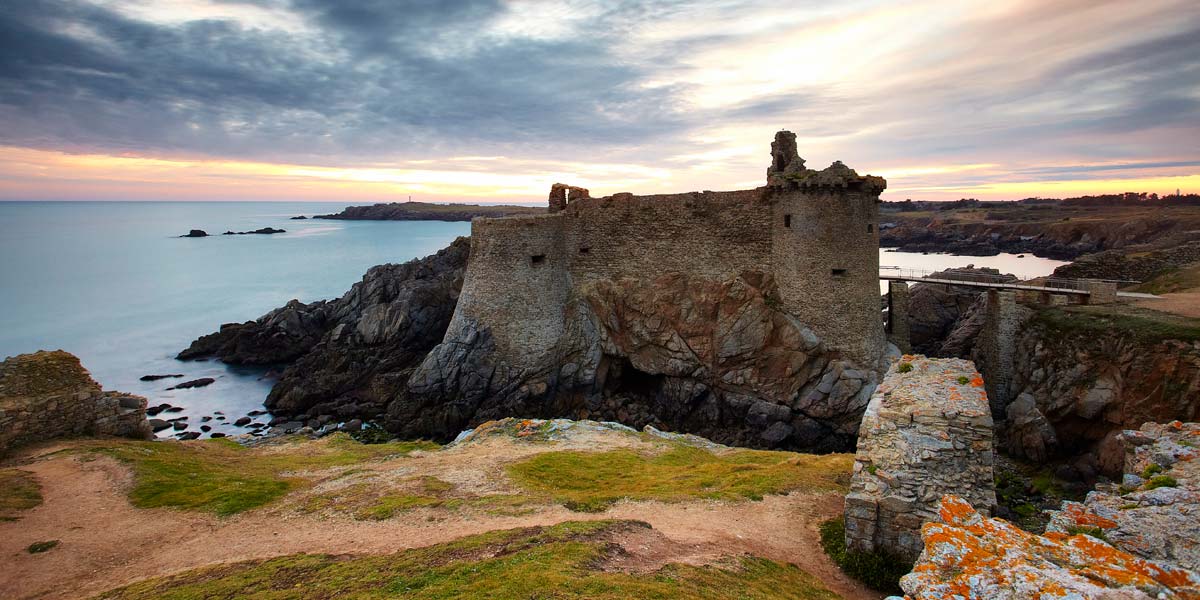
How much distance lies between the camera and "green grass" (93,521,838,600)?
684 centimetres

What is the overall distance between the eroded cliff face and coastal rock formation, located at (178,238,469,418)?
445cm

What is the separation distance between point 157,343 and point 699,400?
41.8 metres

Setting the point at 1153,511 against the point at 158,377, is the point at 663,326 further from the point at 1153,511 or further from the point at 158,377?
the point at 158,377

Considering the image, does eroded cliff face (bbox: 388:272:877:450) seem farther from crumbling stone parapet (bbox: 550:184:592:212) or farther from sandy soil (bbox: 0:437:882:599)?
sandy soil (bbox: 0:437:882:599)

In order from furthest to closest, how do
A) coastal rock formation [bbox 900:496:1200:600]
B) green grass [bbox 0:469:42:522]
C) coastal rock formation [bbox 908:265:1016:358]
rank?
coastal rock formation [bbox 908:265:1016:358] < green grass [bbox 0:469:42:522] < coastal rock formation [bbox 900:496:1200:600]

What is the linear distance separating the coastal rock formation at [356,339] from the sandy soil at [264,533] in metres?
17.4

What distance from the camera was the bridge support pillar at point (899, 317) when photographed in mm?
26984

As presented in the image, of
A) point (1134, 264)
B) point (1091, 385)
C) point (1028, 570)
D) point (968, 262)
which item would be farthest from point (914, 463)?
point (968, 262)

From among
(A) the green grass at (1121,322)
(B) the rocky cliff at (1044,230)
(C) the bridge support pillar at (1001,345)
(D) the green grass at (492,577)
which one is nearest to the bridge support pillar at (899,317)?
(C) the bridge support pillar at (1001,345)

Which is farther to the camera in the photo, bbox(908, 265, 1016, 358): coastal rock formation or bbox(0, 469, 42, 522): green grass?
bbox(908, 265, 1016, 358): coastal rock formation

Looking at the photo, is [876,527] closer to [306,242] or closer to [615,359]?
[615,359]

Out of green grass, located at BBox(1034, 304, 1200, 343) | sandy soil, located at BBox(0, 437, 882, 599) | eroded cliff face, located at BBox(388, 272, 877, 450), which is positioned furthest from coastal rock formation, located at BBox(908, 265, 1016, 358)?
sandy soil, located at BBox(0, 437, 882, 599)

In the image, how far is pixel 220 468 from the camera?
14195 millimetres

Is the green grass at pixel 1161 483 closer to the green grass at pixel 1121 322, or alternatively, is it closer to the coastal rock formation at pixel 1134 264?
the green grass at pixel 1121 322
